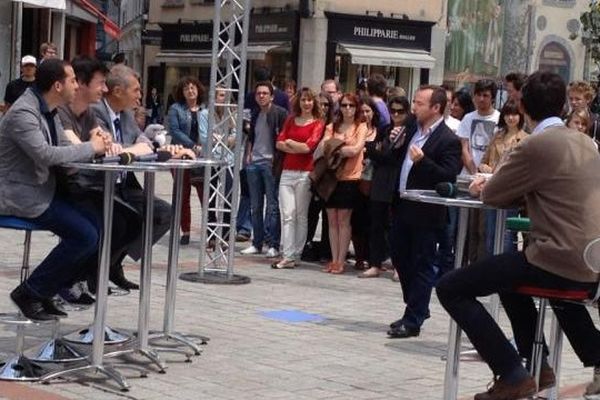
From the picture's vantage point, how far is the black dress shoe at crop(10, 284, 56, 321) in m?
7.50

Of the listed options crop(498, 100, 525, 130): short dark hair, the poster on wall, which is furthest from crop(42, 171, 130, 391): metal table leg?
the poster on wall

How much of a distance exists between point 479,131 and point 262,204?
318cm

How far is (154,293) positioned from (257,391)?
3.69 meters

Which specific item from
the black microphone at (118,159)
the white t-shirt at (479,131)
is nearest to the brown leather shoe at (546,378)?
the black microphone at (118,159)

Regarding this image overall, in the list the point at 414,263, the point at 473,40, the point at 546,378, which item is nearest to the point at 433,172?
the point at 414,263

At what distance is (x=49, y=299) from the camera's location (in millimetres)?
7555

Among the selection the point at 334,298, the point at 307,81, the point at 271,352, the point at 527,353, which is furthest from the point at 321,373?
the point at 307,81

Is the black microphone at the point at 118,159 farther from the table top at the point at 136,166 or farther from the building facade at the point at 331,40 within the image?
the building facade at the point at 331,40

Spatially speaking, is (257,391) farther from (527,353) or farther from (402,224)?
(402,224)

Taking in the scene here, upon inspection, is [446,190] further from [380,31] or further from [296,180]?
[380,31]

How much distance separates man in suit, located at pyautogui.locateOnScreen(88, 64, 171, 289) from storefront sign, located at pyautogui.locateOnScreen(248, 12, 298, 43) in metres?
28.8

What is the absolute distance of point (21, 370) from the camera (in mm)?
7547

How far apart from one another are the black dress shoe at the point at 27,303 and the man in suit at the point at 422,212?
9.64 feet

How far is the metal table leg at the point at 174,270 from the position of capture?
823 cm
